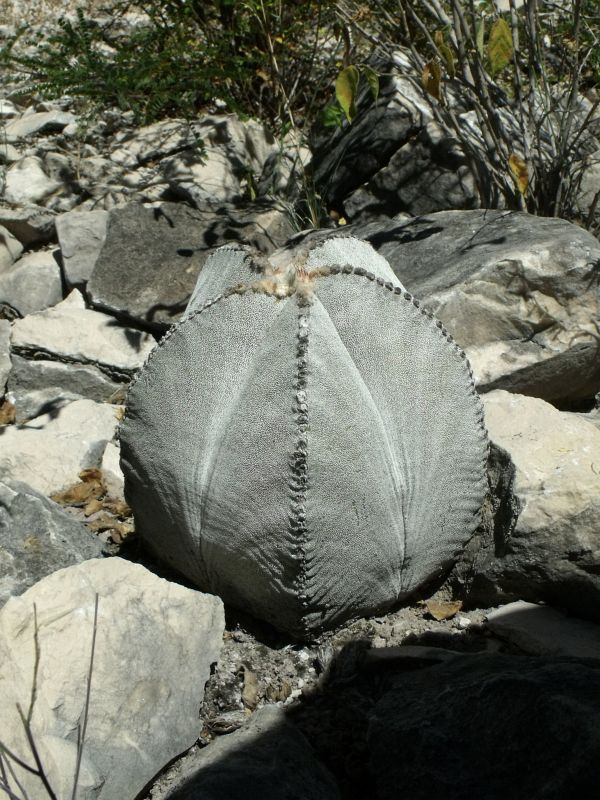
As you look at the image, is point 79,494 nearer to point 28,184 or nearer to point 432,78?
point 432,78

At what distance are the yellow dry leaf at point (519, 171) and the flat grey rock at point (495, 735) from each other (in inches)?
94.0

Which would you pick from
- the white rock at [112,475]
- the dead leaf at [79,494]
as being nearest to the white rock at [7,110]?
the white rock at [112,475]

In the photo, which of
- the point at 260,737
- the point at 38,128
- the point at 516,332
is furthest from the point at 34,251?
the point at 260,737

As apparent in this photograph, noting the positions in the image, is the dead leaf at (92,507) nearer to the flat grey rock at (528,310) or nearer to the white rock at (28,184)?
the flat grey rock at (528,310)

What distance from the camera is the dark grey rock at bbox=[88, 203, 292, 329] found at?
4.75 metres

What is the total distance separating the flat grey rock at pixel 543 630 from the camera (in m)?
2.68

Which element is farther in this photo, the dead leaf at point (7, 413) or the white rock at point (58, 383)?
the white rock at point (58, 383)

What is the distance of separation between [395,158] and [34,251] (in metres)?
2.17

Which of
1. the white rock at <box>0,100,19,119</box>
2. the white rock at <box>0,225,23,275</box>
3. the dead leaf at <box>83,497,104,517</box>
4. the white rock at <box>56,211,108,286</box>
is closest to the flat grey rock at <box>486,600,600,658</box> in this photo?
the dead leaf at <box>83,497,104,517</box>

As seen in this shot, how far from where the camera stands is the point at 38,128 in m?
6.58

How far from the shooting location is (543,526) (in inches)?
110

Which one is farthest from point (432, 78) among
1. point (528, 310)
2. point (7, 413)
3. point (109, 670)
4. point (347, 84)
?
point (109, 670)

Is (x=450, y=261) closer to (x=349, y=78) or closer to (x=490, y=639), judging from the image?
(x=349, y=78)

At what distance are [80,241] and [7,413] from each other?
121cm
